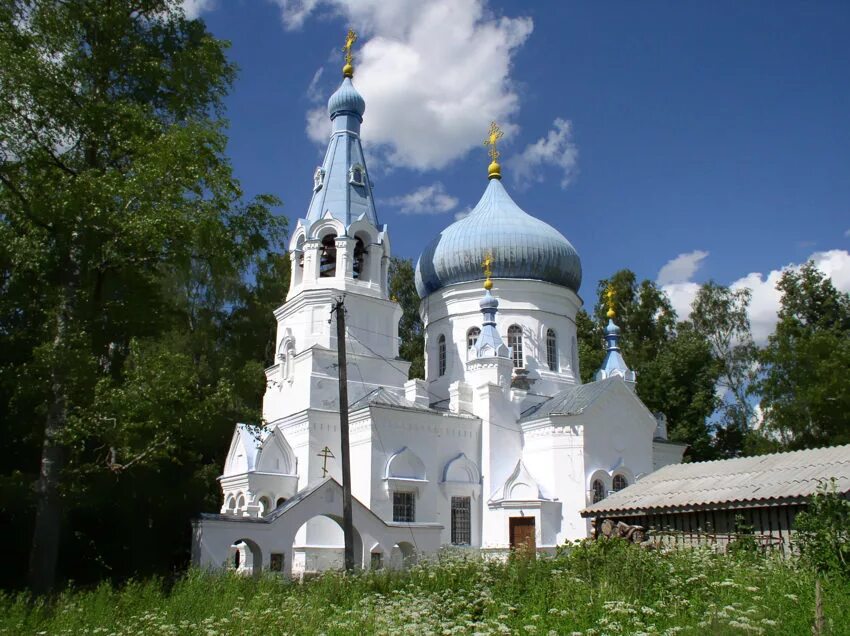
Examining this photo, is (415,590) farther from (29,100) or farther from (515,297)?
(515,297)

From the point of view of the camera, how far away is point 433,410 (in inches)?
781

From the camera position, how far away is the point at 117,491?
1673cm

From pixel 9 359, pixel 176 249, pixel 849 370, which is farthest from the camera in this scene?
pixel 849 370

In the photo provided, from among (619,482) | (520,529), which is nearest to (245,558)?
(520,529)

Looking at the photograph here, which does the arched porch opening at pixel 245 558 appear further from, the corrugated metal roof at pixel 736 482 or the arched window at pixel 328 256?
the arched window at pixel 328 256

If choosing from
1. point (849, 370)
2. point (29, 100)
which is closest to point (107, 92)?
point (29, 100)

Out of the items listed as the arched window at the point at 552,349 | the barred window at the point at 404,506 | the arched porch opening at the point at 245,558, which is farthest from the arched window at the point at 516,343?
the arched porch opening at the point at 245,558

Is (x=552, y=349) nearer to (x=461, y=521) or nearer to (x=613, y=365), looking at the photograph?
(x=613, y=365)

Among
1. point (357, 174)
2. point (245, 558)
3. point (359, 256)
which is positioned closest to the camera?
point (245, 558)

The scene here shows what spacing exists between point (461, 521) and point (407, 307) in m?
16.0

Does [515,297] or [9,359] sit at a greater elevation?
[515,297]

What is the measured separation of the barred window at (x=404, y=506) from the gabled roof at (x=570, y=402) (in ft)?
12.4

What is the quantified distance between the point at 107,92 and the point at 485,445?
12.4 metres

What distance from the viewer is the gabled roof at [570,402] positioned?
19.9 m
